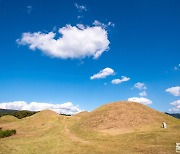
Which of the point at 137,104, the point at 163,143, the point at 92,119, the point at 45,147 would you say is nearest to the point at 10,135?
the point at 92,119

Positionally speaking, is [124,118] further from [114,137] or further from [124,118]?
[114,137]

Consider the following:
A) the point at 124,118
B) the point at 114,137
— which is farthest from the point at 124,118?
the point at 114,137

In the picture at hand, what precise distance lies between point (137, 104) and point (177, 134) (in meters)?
30.3

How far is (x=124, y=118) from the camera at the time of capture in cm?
5678

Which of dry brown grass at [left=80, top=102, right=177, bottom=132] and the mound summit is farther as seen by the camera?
the mound summit

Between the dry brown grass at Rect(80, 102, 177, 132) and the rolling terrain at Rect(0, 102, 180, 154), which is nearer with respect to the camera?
the rolling terrain at Rect(0, 102, 180, 154)

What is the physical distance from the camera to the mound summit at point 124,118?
174 feet

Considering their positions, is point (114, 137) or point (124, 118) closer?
point (114, 137)

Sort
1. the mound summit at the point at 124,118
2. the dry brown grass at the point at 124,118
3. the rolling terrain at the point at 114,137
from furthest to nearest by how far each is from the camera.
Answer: the mound summit at the point at 124,118, the dry brown grass at the point at 124,118, the rolling terrain at the point at 114,137

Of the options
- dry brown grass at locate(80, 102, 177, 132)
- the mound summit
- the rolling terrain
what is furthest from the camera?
the mound summit

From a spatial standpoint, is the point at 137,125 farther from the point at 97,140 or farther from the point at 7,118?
the point at 7,118

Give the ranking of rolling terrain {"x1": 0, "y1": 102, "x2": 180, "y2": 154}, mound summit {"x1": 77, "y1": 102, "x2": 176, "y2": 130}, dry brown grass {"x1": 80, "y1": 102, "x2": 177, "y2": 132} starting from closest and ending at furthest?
rolling terrain {"x1": 0, "y1": 102, "x2": 180, "y2": 154} → dry brown grass {"x1": 80, "y1": 102, "x2": 177, "y2": 132} → mound summit {"x1": 77, "y1": 102, "x2": 176, "y2": 130}

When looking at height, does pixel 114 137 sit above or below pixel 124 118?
below

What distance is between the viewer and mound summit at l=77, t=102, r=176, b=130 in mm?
53050
